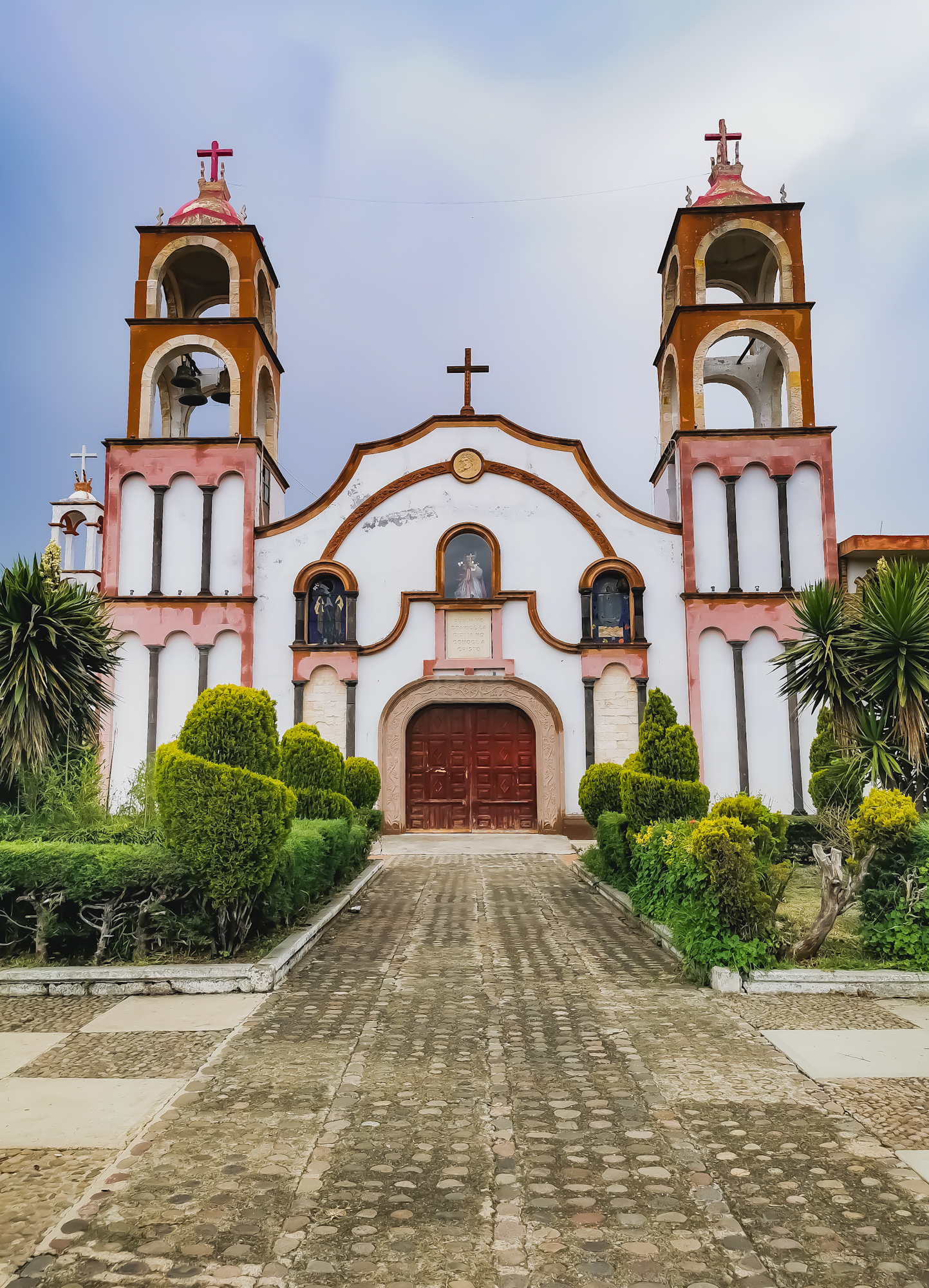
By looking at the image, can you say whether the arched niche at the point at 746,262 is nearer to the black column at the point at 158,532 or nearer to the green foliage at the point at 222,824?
the black column at the point at 158,532

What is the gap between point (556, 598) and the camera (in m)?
19.5

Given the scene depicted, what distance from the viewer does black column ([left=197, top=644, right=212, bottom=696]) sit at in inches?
747

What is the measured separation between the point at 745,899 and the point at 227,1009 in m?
4.00

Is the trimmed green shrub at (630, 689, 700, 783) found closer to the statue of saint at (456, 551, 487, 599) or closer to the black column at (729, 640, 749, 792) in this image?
the black column at (729, 640, 749, 792)

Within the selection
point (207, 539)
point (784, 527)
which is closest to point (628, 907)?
point (784, 527)

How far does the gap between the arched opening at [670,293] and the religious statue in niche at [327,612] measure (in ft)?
32.2

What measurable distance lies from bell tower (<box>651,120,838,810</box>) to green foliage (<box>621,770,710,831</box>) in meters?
7.44

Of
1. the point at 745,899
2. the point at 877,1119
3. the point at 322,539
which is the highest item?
the point at 322,539

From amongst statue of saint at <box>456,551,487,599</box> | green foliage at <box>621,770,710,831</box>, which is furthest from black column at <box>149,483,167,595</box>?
green foliage at <box>621,770,710,831</box>

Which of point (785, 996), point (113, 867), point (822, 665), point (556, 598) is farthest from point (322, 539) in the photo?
point (785, 996)

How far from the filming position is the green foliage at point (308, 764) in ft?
42.7

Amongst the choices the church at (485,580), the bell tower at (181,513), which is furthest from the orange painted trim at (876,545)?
the bell tower at (181,513)

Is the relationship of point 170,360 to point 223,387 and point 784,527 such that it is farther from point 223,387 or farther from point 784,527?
point 784,527

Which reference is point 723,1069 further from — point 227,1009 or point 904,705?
point 904,705
